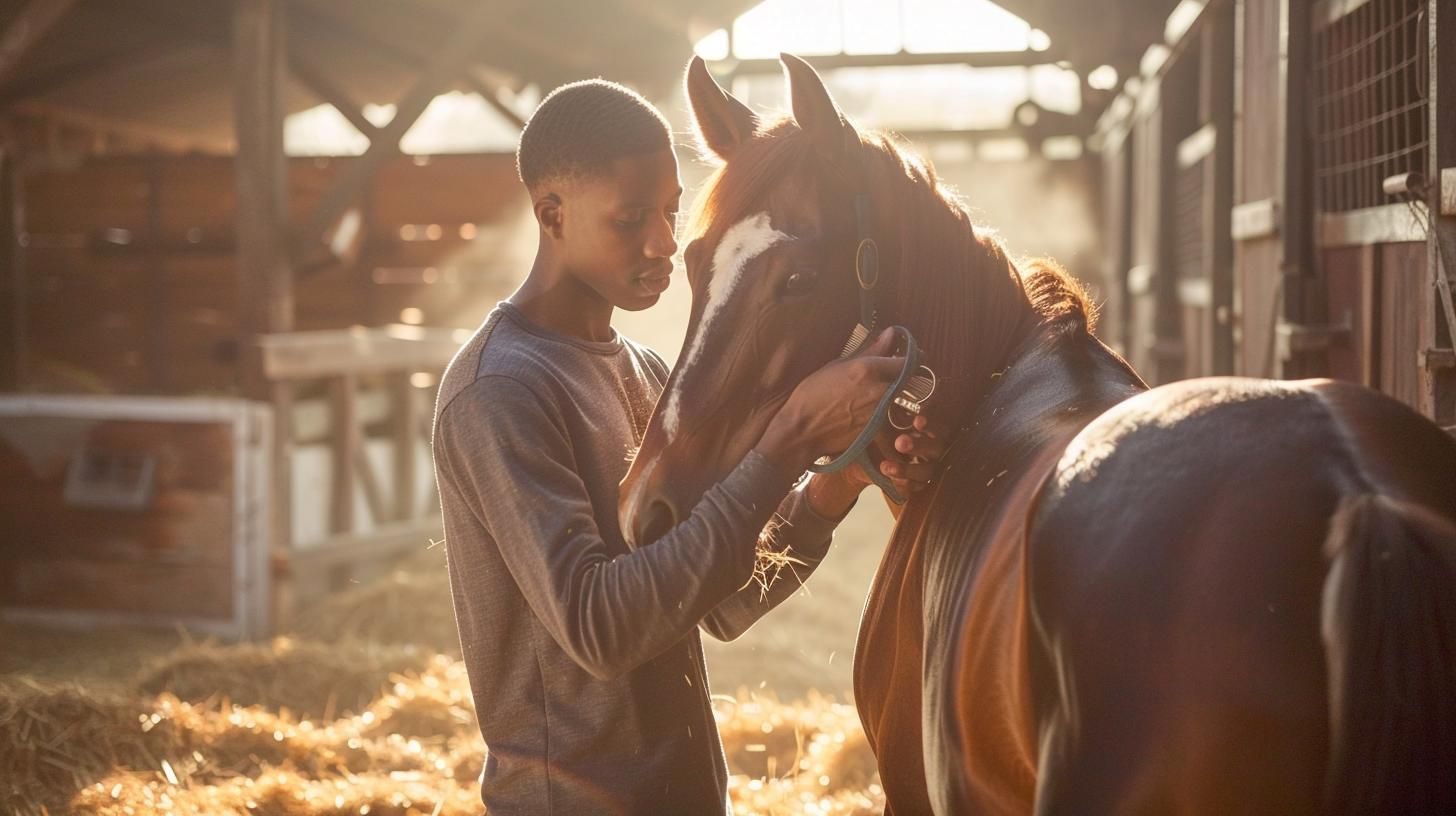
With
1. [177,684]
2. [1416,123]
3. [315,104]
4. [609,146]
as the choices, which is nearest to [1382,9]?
[1416,123]

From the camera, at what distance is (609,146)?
1.84 m

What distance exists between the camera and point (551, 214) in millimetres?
1900

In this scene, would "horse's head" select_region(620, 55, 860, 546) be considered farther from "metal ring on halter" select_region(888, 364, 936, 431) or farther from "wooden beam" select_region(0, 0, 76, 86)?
"wooden beam" select_region(0, 0, 76, 86)

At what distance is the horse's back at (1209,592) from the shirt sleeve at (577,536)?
46 centimetres

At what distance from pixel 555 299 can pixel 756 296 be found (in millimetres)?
356

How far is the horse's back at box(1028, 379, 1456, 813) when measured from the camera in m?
1.09

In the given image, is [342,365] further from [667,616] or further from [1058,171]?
[1058,171]

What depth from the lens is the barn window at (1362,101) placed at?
291 cm

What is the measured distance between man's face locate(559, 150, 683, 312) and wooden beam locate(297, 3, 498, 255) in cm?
439

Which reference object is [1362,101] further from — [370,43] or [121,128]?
[121,128]

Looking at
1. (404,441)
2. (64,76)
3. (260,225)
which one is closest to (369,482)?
(404,441)

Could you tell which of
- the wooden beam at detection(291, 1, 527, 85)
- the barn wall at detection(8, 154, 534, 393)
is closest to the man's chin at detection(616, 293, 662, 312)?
the wooden beam at detection(291, 1, 527, 85)

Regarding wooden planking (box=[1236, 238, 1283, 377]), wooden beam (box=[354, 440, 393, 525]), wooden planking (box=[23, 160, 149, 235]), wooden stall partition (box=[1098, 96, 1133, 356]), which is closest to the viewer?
A: wooden planking (box=[1236, 238, 1283, 377])

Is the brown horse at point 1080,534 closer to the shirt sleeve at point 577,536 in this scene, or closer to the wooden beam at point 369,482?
the shirt sleeve at point 577,536
